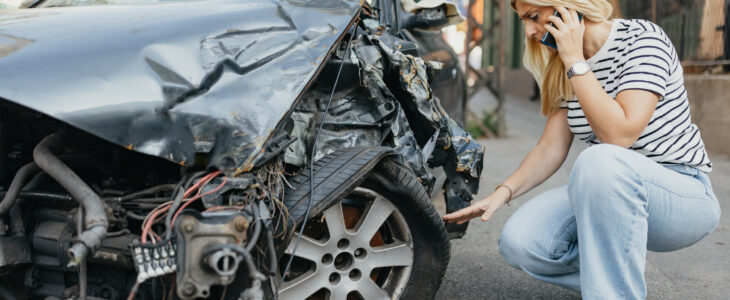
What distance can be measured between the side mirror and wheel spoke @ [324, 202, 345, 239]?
1.57 m

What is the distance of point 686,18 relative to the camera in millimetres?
6801

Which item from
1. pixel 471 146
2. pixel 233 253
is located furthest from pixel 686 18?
pixel 233 253

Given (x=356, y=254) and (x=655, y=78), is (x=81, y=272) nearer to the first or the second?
(x=356, y=254)

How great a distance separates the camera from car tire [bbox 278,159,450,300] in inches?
85.8

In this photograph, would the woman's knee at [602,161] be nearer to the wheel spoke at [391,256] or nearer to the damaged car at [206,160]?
the damaged car at [206,160]

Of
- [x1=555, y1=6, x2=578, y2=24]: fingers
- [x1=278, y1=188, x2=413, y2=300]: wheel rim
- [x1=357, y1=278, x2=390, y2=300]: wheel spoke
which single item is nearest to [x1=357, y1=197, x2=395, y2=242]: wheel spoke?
[x1=278, y1=188, x2=413, y2=300]: wheel rim

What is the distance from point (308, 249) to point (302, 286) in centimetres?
13

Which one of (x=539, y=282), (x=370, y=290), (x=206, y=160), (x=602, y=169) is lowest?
(x=539, y=282)

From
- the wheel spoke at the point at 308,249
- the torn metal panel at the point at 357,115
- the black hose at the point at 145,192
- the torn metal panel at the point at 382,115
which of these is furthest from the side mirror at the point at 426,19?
the black hose at the point at 145,192

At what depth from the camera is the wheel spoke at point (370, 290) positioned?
2.28 meters

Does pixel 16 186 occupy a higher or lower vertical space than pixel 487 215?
higher

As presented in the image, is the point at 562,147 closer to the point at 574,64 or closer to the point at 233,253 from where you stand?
the point at 574,64

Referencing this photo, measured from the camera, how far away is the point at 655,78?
205cm

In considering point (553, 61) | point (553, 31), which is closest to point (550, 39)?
point (553, 31)
